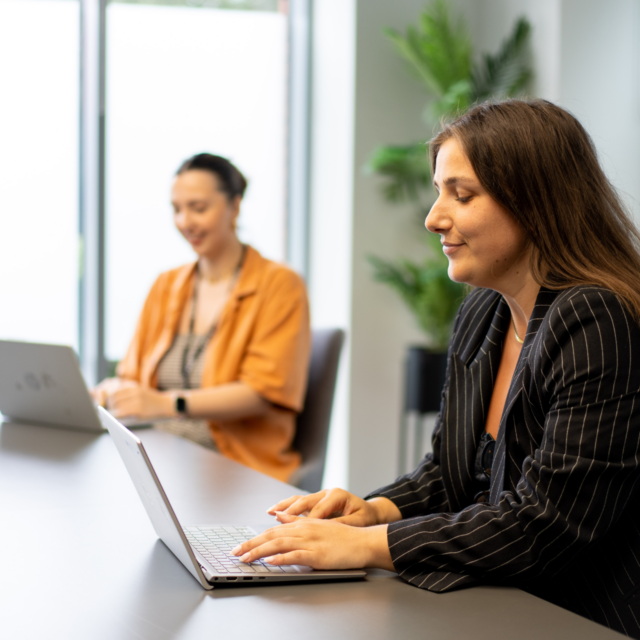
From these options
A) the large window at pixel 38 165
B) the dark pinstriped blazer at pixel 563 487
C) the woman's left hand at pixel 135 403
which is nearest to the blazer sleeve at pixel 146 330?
the woman's left hand at pixel 135 403

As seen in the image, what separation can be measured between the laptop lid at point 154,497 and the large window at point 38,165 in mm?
2685

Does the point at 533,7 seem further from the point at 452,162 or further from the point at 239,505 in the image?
the point at 239,505

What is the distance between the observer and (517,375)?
1.10 m

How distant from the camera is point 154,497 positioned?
36.0 inches

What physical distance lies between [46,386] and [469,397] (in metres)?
1.11

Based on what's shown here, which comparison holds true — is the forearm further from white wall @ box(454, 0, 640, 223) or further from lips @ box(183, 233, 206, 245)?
white wall @ box(454, 0, 640, 223)

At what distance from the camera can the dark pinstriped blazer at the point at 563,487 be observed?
913 mm

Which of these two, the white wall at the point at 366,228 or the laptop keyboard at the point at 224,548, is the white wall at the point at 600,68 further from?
the laptop keyboard at the point at 224,548

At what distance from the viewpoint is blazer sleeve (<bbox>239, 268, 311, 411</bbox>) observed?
7.32ft

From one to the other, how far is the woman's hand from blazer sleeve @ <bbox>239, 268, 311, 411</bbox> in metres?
1.03

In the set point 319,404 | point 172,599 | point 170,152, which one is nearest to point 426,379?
point 319,404

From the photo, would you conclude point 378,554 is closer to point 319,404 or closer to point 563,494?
point 563,494

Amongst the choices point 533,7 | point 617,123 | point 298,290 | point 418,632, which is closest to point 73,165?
point 298,290

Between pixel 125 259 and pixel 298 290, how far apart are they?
1.50 meters
